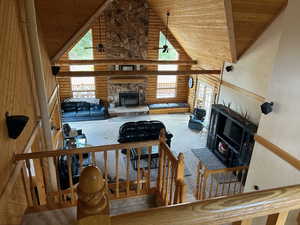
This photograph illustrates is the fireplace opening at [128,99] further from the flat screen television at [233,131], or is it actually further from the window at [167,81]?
the flat screen television at [233,131]

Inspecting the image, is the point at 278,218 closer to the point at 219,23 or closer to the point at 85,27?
the point at 85,27

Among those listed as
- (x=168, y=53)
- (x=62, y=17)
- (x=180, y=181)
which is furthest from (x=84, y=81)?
(x=180, y=181)

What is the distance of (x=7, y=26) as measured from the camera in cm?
295

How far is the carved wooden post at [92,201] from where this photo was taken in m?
0.64

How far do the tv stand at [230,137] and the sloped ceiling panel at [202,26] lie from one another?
6.26ft

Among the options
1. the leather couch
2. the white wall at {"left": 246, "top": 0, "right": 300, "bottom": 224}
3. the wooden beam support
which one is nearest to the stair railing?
the white wall at {"left": 246, "top": 0, "right": 300, "bottom": 224}

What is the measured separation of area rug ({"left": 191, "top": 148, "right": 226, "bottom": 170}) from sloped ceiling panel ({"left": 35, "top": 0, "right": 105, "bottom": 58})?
17.6 ft

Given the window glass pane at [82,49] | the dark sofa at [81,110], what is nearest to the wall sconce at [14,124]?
the dark sofa at [81,110]

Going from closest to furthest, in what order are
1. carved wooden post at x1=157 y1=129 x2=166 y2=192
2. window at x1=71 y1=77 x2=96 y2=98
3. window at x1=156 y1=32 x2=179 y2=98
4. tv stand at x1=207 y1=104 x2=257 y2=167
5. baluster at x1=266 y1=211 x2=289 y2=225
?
baluster at x1=266 y1=211 x2=289 y2=225
carved wooden post at x1=157 y1=129 x2=166 y2=192
tv stand at x1=207 y1=104 x2=257 y2=167
window at x1=71 y1=77 x2=96 y2=98
window at x1=156 y1=32 x2=179 y2=98

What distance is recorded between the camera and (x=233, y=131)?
671 centimetres

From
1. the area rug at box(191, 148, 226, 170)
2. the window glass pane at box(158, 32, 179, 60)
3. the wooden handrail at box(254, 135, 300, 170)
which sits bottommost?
the area rug at box(191, 148, 226, 170)

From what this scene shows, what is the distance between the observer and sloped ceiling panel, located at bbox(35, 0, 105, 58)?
177 inches

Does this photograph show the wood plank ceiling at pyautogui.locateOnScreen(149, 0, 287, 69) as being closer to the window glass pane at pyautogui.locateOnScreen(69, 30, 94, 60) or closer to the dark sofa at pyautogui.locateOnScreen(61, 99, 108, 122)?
the window glass pane at pyautogui.locateOnScreen(69, 30, 94, 60)

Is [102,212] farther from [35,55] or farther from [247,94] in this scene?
[247,94]
